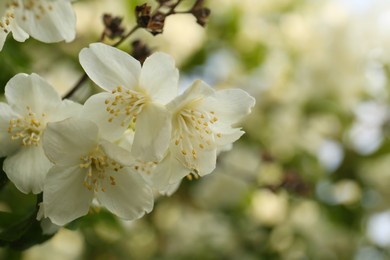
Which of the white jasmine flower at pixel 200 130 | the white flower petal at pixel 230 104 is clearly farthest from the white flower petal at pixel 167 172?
the white flower petal at pixel 230 104

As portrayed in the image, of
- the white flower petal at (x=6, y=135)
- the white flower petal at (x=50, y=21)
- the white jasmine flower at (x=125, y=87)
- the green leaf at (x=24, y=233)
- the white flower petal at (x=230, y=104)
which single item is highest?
the white flower petal at (x=50, y=21)

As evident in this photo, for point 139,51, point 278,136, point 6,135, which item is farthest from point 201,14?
point 278,136

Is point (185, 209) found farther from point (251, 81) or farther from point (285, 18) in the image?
point (285, 18)

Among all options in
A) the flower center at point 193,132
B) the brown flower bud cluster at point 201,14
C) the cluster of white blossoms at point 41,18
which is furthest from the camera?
the brown flower bud cluster at point 201,14

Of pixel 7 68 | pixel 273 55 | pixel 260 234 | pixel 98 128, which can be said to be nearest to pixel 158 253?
pixel 260 234

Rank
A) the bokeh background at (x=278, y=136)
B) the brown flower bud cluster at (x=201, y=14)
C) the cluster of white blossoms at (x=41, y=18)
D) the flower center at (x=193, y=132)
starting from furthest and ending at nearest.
A: 1. the bokeh background at (x=278, y=136)
2. the brown flower bud cluster at (x=201, y=14)
3. the flower center at (x=193, y=132)
4. the cluster of white blossoms at (x=41, y=18)

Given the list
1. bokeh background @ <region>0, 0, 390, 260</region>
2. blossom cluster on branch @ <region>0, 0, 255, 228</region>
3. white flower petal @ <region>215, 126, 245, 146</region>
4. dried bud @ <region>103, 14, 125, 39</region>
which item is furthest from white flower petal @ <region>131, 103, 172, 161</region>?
bokeh background @ <region>0, 0, 390, 260</region>

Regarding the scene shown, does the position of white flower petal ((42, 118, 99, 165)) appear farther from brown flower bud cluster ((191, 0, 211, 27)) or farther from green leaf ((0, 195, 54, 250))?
brown flower bud cluster ((191, 0, 211, 27))

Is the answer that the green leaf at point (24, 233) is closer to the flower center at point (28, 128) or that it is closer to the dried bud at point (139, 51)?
the flower center at point (28, 128)

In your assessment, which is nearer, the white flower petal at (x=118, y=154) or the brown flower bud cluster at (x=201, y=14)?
the white flower petal at (x=118, y=154)
